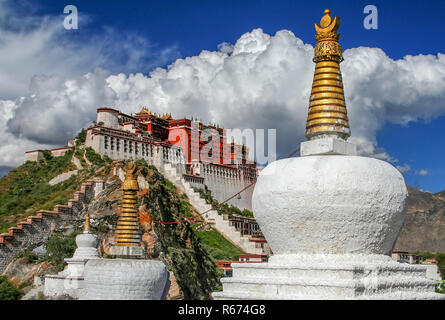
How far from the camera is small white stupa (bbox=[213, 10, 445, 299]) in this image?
29.2 ft

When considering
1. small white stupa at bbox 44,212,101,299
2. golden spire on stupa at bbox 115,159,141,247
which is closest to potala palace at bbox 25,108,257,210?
small white stupa at bbox 44,212,101,299

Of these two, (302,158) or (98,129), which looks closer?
(302,158)

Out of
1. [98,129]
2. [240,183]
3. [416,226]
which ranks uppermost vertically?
[98,129]

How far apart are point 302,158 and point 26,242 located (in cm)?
2866

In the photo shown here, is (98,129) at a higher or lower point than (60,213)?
higher

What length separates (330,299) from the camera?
27.8 feet

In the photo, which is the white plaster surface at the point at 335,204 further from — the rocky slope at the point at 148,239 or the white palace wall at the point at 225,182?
the white palace wall at the point at 225,182

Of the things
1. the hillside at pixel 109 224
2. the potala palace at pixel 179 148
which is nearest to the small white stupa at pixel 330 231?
the hillside at pixel 109 224

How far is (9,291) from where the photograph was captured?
28922 millimetres

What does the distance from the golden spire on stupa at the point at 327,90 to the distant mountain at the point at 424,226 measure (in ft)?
288

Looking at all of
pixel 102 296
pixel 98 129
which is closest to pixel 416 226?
pixel 98 129

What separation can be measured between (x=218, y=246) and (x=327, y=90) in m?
40.1
